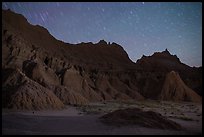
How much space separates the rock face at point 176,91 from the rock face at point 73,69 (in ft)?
9.86

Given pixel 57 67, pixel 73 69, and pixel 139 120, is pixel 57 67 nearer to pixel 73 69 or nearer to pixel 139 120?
pixel 73 69

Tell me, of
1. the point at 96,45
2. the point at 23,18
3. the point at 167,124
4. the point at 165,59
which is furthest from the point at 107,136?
the point at 165,59

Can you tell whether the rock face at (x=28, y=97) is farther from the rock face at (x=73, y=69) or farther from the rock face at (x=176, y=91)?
the rock face at (x=176, y=91)

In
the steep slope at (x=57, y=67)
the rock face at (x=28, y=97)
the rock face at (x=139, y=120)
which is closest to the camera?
the rock face at (x=139, y=120)

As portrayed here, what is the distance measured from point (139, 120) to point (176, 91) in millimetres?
30462

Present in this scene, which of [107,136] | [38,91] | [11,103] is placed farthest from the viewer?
[38,91]

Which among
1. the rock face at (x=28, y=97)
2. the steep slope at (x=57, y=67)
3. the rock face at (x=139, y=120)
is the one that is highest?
the steep slope at (x=57, y=67)

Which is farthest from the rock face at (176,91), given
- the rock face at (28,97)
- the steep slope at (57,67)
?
the rock face at (28,97)

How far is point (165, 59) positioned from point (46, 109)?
230 ft

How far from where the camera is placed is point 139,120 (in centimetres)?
1366

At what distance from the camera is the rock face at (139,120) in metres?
13.1

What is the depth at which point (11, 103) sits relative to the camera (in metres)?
17.9

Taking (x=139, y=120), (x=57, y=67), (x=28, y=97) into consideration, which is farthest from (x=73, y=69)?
(x=139, y=120)

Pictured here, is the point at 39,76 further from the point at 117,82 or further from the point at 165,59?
the point at 165,59
